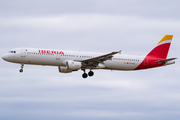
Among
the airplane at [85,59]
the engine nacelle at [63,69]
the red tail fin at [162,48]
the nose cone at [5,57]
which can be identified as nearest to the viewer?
the airplane at [85,59]

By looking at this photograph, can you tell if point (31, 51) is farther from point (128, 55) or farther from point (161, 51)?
point (161, 51)

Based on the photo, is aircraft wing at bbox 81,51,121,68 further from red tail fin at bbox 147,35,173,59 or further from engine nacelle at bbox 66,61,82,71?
red tail fin at bbox 147,35,173,59

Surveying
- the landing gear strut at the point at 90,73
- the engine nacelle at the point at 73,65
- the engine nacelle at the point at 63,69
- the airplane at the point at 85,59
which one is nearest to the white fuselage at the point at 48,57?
the airplane at the point at 85,59

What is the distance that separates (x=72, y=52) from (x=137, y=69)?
12.9 metres

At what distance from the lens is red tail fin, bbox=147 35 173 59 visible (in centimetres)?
7412

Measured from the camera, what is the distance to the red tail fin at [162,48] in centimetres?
7412

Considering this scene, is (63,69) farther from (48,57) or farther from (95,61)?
(95,61)

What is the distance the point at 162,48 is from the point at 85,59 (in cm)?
1590

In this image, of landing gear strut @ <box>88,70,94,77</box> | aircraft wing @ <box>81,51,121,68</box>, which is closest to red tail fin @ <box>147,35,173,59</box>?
aircraft wing @ <box>81,51,121,68</box>

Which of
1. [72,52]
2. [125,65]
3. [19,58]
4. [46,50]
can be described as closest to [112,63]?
[125,65]

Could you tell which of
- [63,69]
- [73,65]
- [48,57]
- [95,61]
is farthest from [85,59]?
[48,57]

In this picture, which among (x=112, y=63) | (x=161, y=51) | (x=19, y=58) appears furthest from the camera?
(x=161, y=51)

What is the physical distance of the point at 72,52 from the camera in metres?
67.9

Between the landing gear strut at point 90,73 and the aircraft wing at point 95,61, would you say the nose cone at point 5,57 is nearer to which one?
the aircraft wing at point 95,61
